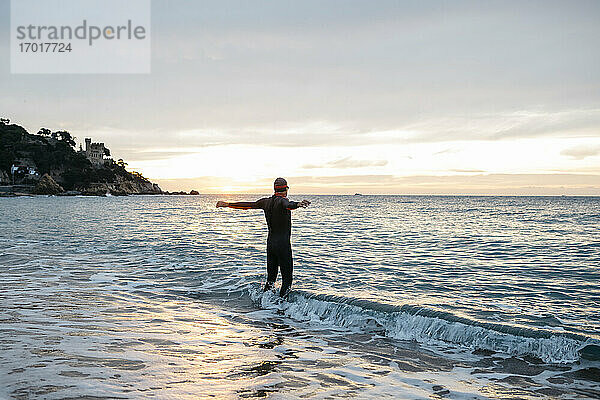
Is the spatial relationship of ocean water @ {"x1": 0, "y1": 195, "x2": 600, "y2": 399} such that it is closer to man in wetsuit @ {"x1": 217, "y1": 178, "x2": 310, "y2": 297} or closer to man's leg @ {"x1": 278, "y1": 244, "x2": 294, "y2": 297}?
man's leg @ {"x1": 278, "y1": 244, "x2": 294, "y2": 297}

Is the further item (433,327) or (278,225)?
(278,225)

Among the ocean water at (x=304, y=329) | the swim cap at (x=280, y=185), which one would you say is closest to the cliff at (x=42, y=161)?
the ocean water at (x=304, y=329)

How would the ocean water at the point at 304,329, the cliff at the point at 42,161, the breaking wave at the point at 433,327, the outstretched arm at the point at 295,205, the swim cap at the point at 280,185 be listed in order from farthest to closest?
the cliff at the point at 42,161 → the swim cap at the point at 280,185 → the outstretched arm at the point at 295,205 → the breaking wave at the point at 433,327 → the ocean water at the point at 304,329

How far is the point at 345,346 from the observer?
8.10m

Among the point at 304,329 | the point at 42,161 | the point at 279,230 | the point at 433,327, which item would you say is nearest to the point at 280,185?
the point at 279,230

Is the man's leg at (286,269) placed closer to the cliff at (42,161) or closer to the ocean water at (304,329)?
the ocean water at (304,329)

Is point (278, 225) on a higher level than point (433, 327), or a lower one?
higher

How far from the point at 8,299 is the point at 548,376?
10.5m

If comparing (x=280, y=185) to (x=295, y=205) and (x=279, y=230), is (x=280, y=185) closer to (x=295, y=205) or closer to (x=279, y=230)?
(x=295, y=205)

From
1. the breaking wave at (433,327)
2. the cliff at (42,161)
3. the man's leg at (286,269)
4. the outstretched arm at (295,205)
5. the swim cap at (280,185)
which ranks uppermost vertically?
the cliff at (42,161)

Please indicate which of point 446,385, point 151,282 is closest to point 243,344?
point 446,385

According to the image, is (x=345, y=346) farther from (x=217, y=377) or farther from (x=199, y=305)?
(x=199, y=305)

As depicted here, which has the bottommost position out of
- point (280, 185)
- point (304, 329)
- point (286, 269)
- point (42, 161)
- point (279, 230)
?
point (304, 329)

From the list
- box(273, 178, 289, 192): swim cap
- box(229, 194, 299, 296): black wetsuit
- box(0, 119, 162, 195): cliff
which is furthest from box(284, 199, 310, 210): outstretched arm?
box(0, 119, 162, 195): cliff
